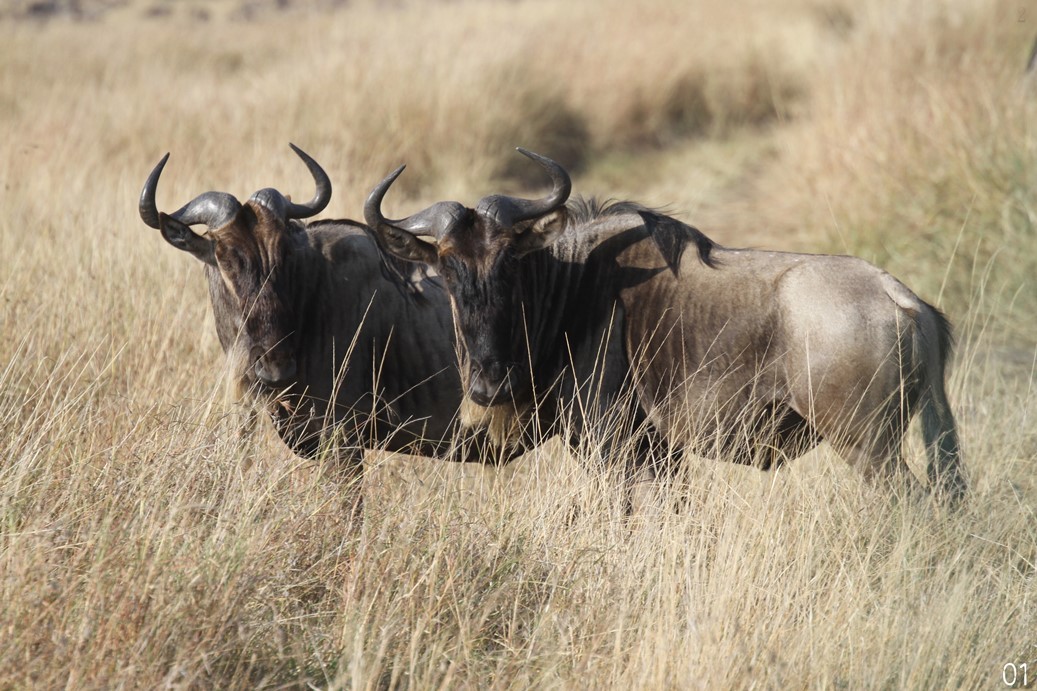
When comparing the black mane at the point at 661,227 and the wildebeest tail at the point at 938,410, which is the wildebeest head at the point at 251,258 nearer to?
the black mane at the point at 661,227

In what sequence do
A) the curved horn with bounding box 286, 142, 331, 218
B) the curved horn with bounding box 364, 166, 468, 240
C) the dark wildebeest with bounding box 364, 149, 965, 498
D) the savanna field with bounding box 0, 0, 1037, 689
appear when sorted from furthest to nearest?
1. the curved horn with bounding box 286, 142, 331, 218
2. the curved horn with bounding box 364, 166, 468, 240
3. the dark wildebeest with bounding box 364, 149, 965, 498
4. the savanna field with bounding box 0, 0, 1037, 689

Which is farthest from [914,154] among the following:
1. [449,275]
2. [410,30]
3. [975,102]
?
[410,30]

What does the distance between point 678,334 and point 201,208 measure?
6.55 feet

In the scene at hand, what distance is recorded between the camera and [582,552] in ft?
12.4

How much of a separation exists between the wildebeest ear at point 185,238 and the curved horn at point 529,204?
109cm

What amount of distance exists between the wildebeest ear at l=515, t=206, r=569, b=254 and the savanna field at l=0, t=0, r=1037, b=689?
88 centimetres

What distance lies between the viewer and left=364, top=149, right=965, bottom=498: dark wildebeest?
4188mm

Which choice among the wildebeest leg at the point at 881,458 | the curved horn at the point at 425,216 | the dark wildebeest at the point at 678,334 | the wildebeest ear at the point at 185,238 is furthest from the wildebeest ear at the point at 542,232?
the wildebeest leg at the point at 881,458

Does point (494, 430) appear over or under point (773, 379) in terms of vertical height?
under

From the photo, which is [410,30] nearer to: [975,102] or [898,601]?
[975,102]

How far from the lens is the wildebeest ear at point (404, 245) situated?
14.3 ft

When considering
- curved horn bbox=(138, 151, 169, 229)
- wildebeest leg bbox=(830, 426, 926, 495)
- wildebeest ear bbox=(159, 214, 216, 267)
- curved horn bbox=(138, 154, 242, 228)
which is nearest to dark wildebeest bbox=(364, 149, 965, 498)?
wildebeest leg bbox=(830, 426, 926, 495)

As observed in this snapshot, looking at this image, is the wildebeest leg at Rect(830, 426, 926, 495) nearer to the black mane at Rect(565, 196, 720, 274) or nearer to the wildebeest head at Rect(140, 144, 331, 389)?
the black mane at Rect(565, 196, 720, 274)

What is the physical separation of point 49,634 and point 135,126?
853cm
